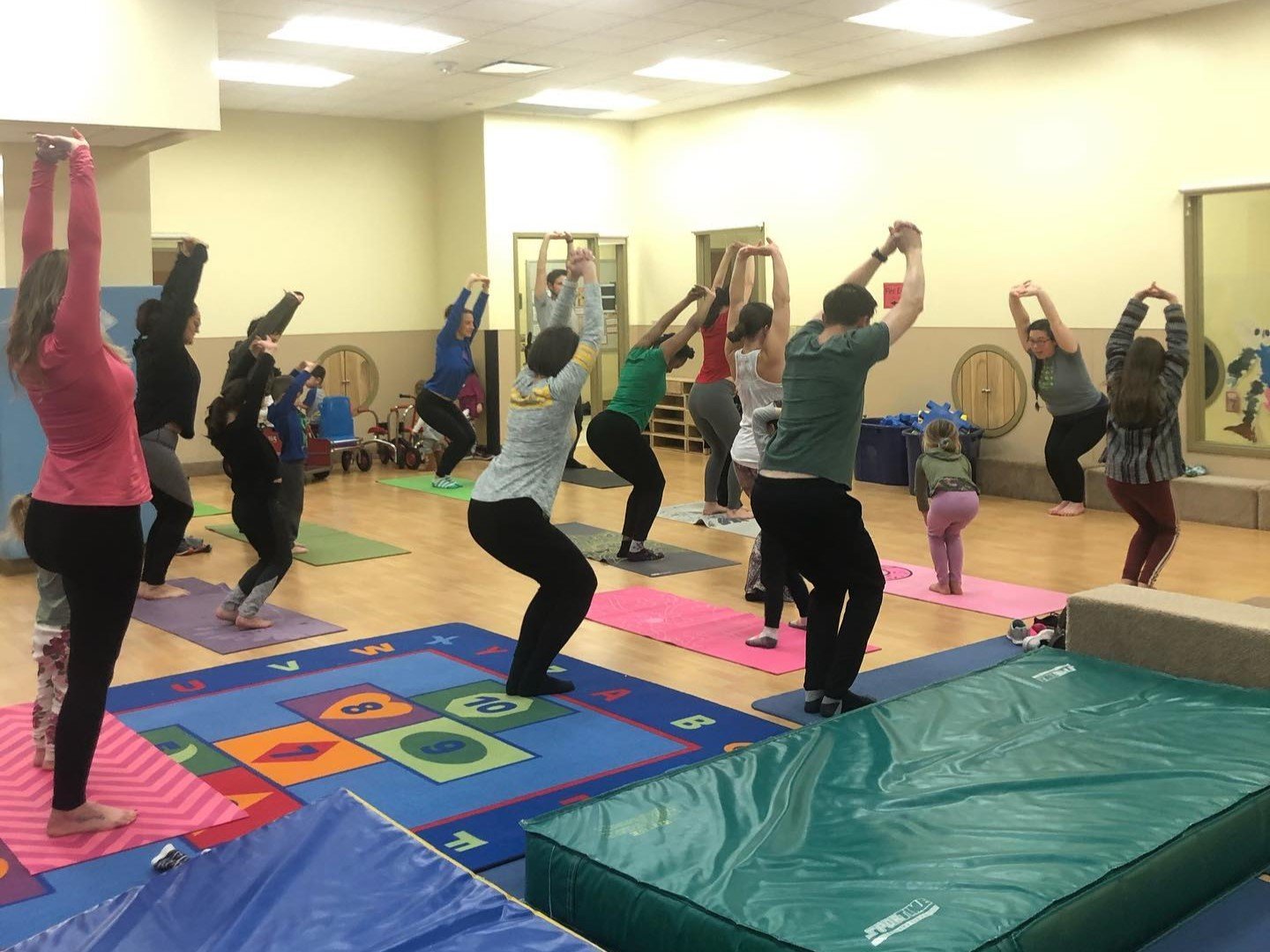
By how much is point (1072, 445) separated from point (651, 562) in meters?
3.47

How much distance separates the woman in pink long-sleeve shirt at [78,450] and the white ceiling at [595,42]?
515 centimetres

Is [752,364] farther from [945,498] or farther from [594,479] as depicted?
[594,479]

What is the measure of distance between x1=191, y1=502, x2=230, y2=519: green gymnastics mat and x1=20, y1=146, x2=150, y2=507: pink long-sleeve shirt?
6.11m

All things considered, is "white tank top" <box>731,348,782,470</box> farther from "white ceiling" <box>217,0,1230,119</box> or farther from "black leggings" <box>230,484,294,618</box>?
"white ceiling" <box>217,0,1230,119</box>

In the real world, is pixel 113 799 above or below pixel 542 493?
below

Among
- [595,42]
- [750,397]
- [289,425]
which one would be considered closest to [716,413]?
[750,397]

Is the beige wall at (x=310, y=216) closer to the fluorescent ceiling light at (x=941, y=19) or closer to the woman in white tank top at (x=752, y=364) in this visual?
the fluorescent ceiling light at (x=941, y=19)

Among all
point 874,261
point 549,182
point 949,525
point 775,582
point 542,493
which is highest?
point 549,182

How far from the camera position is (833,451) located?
14.3ft

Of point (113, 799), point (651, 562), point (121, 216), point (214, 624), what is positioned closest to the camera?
point (113, 799)

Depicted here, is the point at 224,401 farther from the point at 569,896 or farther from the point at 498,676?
the point at 569,896

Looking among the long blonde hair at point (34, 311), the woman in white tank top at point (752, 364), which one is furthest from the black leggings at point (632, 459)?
the long blonde hair at point (34, 311)

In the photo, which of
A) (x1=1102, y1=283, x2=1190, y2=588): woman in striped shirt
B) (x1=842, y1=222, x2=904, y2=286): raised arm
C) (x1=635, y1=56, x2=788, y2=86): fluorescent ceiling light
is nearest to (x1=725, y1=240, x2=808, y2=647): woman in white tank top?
(x1=842, y1=222, x2=904, y2=286): raised arm

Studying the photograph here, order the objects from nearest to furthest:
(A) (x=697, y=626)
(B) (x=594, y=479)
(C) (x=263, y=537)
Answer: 1. (C) (x=263, y=537)
2. (A) (x=697, y=626)
3. (B) (x=594, y=479)
